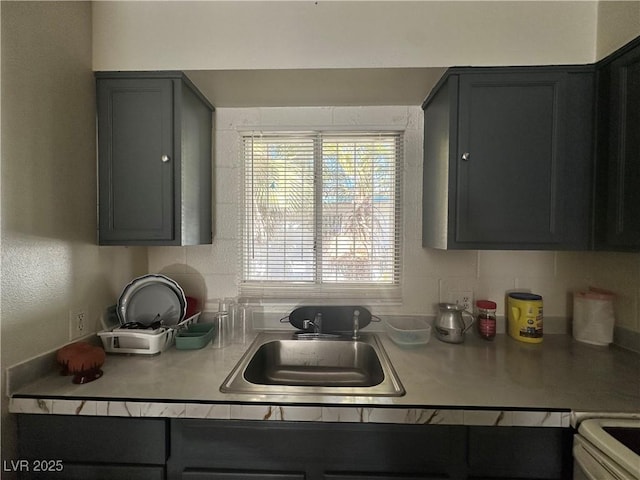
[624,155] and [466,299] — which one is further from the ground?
[624,155]

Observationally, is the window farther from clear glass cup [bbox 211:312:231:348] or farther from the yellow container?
the yellow container

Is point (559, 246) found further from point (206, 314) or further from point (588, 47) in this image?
point (206, 314)

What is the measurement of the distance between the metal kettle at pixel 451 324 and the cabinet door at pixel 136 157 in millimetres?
1353

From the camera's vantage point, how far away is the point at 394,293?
1.67 m

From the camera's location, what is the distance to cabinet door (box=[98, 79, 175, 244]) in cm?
130

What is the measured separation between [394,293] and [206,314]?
1066 millimetres

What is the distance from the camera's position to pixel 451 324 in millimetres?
1478

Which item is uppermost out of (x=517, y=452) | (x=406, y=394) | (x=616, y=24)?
(x=616, y=24)

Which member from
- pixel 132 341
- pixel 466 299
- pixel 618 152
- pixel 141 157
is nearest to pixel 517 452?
pixel 466 299

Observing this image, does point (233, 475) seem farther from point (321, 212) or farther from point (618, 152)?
point (618, 152)

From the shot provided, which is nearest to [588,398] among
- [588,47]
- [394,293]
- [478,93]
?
[394,293]

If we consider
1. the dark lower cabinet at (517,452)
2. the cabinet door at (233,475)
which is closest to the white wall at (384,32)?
the dark lower cabinet at (517,452)

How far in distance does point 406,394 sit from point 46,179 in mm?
1496

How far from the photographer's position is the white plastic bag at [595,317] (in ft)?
4.59
